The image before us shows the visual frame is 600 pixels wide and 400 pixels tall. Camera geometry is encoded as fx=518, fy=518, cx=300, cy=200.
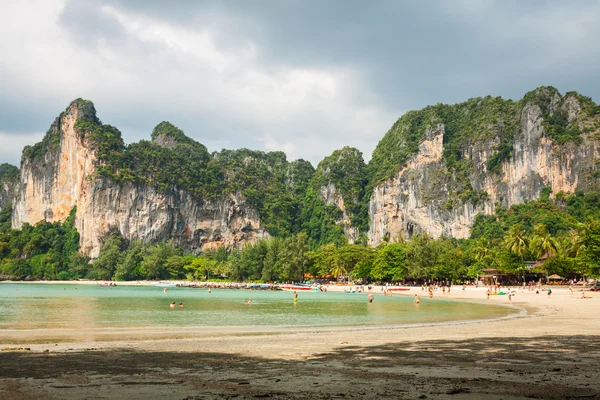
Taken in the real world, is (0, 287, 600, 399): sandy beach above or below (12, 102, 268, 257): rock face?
below

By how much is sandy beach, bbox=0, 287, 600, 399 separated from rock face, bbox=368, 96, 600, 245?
10927cm

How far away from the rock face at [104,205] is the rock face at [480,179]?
45984 millimetres

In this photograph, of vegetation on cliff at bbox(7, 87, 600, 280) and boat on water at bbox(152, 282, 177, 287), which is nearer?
vegetation on cliff at bbox(7, 87, 600, 280)

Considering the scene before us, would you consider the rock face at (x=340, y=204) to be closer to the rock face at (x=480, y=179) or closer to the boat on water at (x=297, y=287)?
the rock face at (x=480, y=179)

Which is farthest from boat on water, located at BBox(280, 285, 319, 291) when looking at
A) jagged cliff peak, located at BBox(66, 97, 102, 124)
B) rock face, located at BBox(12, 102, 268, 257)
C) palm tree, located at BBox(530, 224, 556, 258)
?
jagged cliff peak, located at BBox(66, 97, 102, 124)

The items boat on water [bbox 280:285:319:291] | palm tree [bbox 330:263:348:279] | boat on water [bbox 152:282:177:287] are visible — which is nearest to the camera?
boat on water [bbox 280:285:319:291]

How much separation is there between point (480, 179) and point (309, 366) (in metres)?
139

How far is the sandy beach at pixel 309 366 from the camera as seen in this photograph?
8.86 m

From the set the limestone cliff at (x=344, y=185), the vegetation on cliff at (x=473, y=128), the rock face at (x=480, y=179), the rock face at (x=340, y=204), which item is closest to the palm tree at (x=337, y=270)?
the rock face at (x=480, y=179)

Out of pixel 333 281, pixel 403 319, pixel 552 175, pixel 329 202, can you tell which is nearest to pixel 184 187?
pixel 329 202

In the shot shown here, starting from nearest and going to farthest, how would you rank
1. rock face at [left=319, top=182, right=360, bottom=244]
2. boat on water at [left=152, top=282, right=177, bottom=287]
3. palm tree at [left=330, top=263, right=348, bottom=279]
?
palm tree at [left=330, top=263, right=348, bottom=279] < boat on water at [left=152, top=282, right=177, bottom=287] < rock face at [left=319, top=182, right=360, bottom=244]

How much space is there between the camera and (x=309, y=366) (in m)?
11.7

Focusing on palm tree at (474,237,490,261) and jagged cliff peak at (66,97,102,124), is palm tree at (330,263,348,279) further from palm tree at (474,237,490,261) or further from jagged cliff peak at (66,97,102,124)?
jagged cliff peak at (66,97,102,124)

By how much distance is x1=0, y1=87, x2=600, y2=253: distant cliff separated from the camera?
13025 cm
